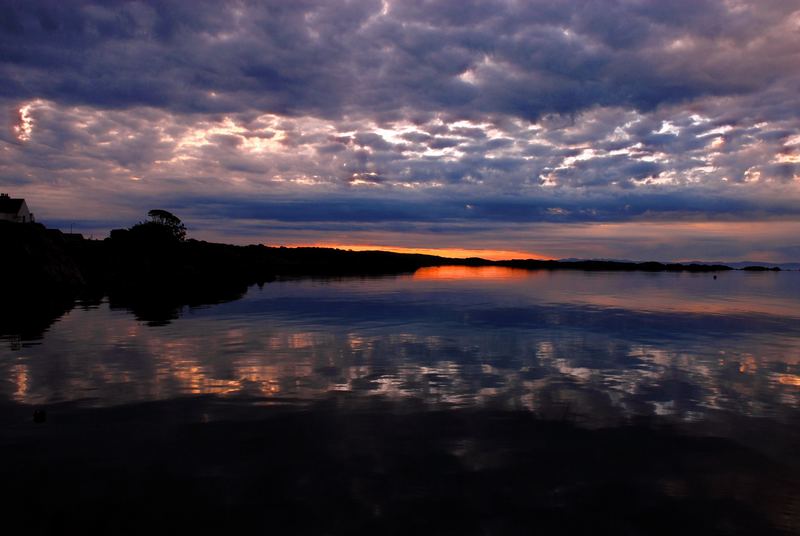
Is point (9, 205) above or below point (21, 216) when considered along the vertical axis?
above

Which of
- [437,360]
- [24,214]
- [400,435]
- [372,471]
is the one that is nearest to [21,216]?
[24,214]

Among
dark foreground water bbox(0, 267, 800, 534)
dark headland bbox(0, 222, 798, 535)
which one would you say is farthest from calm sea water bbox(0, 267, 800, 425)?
dark headland bbox(0, 222, 798, 535)

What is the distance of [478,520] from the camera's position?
995 centimetres

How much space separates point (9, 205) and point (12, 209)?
1091 mm

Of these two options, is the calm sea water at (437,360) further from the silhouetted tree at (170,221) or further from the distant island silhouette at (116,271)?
the silhouetted tree at (170,221)

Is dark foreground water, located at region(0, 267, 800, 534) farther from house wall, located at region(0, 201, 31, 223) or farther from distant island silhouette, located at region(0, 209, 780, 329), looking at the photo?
house wall, located at region(0, 201, 31, 223)

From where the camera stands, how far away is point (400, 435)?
1450 centimetres

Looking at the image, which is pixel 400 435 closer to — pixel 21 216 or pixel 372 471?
pixel 372 471

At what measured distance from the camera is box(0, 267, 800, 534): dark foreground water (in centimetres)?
1025

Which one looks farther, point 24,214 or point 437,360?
point 24,214

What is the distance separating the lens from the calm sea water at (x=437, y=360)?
18527mm

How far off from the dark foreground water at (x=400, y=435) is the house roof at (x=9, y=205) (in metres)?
69.8

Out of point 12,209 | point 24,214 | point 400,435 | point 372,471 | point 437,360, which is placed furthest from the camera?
point 24,214

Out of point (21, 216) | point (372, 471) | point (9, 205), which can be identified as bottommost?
point (372, 471)
